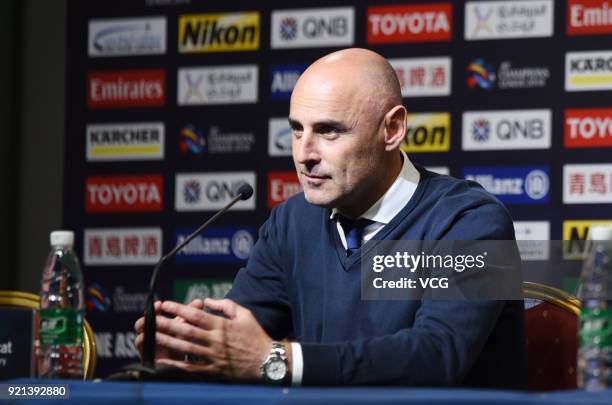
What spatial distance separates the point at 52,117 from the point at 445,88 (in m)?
2.13

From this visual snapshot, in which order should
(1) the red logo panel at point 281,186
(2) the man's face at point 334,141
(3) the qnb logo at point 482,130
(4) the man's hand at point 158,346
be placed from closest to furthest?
(4) the man's hand at point 158,346
(2) the man's face at point 334,141
(3) the qnb logo at point 482,130
(1) the red logo panel at point 281,186

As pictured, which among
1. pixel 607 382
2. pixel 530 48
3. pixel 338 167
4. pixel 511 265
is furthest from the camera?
pixel 530 48

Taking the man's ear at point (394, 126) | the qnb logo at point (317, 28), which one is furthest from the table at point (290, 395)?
the qnb logo at point (317, 28)

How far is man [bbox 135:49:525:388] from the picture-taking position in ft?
7.33

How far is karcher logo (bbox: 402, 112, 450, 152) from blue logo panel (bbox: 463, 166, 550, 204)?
22 cm

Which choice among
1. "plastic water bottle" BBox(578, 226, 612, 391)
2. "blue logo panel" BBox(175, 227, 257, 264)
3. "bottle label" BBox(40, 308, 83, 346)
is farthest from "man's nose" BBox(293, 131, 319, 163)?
"blue logo panel" BBox(175, 227, 257, 264)

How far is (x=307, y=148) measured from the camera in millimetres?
2359

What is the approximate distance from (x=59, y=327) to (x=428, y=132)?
3.29 m

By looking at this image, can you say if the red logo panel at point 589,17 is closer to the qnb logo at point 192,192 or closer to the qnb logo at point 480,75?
the qnb logo at point 480,75

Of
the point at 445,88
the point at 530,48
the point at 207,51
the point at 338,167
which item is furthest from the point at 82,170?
the point at 338,167

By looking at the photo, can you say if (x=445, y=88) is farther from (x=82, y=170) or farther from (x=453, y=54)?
(x=82, y=170)

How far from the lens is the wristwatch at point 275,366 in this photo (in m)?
1.77

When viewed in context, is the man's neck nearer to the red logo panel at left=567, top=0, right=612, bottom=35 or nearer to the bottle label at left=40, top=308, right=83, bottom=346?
the bottle label at left=40, top=308, right=83, bottom=346

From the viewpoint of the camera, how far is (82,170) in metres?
5.45
